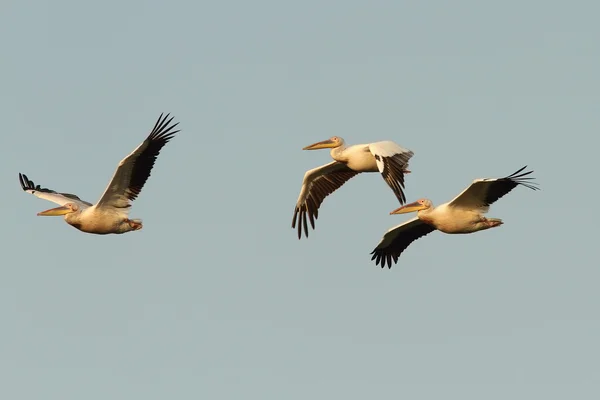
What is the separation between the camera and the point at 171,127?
18.8 meters

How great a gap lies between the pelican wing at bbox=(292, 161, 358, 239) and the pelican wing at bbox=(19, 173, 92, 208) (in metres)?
4.24

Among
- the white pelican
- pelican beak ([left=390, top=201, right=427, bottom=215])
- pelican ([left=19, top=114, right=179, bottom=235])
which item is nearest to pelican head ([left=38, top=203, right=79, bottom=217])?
pelican ([left=19, top=114, right=179, bottom=235])


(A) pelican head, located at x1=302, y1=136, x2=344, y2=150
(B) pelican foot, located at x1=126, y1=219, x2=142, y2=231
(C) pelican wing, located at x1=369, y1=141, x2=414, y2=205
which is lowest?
(B) pelican foot, located at x1=126, y1=219, x2=142, y2=231

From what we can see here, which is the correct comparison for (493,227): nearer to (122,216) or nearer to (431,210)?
(431,210)

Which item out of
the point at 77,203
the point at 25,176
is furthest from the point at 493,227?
the point at 25,176

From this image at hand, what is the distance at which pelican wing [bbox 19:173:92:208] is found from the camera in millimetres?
19933

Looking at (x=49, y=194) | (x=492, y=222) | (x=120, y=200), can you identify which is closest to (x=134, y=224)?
(x=120, y=200)

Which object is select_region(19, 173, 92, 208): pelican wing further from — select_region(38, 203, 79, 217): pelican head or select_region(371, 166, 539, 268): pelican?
select_region(371, 166, 539, 268): pelican

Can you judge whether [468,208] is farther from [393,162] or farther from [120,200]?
[120,200]

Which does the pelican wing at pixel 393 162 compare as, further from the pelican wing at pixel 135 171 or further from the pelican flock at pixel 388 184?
the pelican wing at pixel 135 171

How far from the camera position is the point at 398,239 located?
21.3m

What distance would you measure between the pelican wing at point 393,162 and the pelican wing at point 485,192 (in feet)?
2.76

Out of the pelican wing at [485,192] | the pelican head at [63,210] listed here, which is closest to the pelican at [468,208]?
the pelican wing at [485,192]

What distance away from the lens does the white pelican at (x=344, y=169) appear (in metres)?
18.9
